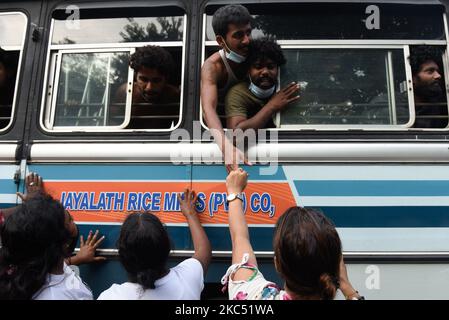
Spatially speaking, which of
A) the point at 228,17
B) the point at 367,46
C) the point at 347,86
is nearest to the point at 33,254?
the point at 228,17

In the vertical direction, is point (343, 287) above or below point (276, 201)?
below

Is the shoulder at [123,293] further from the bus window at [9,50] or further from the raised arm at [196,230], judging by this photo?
the bus window at [9,50]

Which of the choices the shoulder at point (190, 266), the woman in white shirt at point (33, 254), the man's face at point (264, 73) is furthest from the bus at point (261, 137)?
the woman in white shirt at point (33, 254)

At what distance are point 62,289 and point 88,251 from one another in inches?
26.1

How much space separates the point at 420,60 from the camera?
2.49 meters

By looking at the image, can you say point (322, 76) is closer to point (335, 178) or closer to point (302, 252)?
point (335, 178)

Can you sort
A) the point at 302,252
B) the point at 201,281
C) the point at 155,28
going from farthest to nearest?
1. the point at 155,28
2. the point at 201,281
3. the point at 302,252

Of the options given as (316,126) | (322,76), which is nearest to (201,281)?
(316,126)

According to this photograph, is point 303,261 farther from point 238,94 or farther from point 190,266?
point 238,94

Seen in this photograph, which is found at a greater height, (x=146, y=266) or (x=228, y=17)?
(x=228, y=17)

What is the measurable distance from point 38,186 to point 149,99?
0.88m

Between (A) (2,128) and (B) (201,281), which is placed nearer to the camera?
(B) (201,281)

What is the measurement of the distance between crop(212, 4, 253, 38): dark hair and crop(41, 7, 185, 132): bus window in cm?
29

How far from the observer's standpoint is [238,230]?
1769 millimetres
